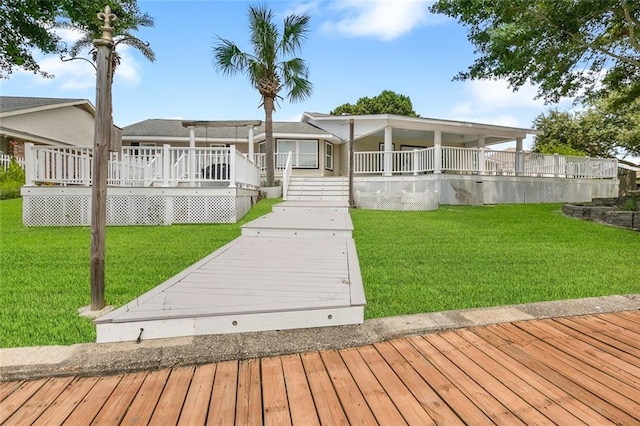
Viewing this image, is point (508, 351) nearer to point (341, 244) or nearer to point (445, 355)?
point (445, 355)

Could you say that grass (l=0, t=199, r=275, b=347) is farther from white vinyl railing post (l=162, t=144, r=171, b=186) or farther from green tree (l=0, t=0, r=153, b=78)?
green tree (l=0, t=0, r=153, b=78)

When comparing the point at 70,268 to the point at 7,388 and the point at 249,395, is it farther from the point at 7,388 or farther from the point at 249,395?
the point at 249,395

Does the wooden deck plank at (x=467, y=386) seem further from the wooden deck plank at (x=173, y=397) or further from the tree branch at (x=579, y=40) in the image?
the tree branch at (x=579, y=40)

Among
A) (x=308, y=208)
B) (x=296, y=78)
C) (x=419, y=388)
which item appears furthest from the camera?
(x=296, y=78)

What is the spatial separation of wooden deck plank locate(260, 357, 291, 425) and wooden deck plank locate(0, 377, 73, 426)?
1.04m

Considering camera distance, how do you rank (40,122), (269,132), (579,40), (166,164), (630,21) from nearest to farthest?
(630,21)
(166,164)
(579,40)
(269,132)
(40,122)

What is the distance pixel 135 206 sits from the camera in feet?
25.2

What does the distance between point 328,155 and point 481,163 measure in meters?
7.39

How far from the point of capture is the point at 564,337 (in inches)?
94.1

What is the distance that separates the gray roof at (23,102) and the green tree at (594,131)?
2865cm

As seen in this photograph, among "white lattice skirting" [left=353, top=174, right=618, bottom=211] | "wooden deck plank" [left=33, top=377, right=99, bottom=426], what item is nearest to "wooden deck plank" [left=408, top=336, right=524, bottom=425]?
"wooden deck plank" [left=33, top=377, right=99, bottom=426]

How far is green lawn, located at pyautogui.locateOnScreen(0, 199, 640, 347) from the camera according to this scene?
115 inches

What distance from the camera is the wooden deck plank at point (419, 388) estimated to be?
5.10 ft

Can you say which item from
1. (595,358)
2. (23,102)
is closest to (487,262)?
(595,358)
